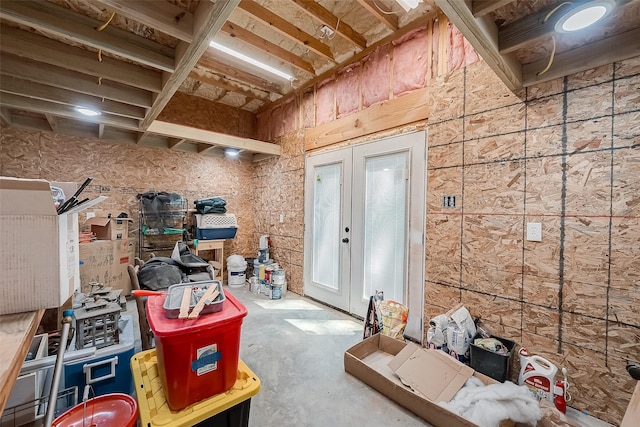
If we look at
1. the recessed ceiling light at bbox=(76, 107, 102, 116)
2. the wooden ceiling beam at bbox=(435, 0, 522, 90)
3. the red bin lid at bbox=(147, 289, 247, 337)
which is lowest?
the red bin lid at bbox=(147, 289, 247, 337)

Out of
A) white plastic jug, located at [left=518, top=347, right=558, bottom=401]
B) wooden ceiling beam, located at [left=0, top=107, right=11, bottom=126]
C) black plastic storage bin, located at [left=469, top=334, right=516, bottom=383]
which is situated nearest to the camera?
white plastic jug, located at [left=518, top=347, right=558, bottom=401]

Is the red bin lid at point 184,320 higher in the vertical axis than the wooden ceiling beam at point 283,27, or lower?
lower

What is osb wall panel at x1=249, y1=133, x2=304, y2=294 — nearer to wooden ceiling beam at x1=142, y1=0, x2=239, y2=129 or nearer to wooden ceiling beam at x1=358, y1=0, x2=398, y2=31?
wooden ceiling beam at x1=358, y1=0, x2=398, y2=31

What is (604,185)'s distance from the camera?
1802mm

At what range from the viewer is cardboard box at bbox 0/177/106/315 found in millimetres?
850

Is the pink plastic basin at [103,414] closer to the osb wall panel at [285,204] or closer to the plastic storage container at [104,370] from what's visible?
the plastic storage container at [104,370]

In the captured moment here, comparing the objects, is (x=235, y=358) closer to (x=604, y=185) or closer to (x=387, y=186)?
(x=387, y=186)

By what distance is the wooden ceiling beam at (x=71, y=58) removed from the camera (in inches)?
72.2

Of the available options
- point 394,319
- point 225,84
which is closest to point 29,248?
→ point 394,319

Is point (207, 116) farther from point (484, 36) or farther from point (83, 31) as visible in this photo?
point (484, 36)

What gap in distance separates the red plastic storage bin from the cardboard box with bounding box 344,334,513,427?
1.17 m

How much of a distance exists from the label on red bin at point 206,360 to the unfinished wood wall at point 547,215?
6.92ft

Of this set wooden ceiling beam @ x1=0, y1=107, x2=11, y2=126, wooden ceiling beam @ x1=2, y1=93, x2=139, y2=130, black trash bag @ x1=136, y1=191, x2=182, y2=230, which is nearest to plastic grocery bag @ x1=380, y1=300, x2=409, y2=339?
black trash bag @ x1=136, y1=191, x2=182, y2=230

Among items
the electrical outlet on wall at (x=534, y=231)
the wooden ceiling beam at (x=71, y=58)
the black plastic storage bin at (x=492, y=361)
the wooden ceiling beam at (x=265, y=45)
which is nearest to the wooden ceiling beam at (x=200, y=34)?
the wooden ceiling beam at (x=71, y=58)
